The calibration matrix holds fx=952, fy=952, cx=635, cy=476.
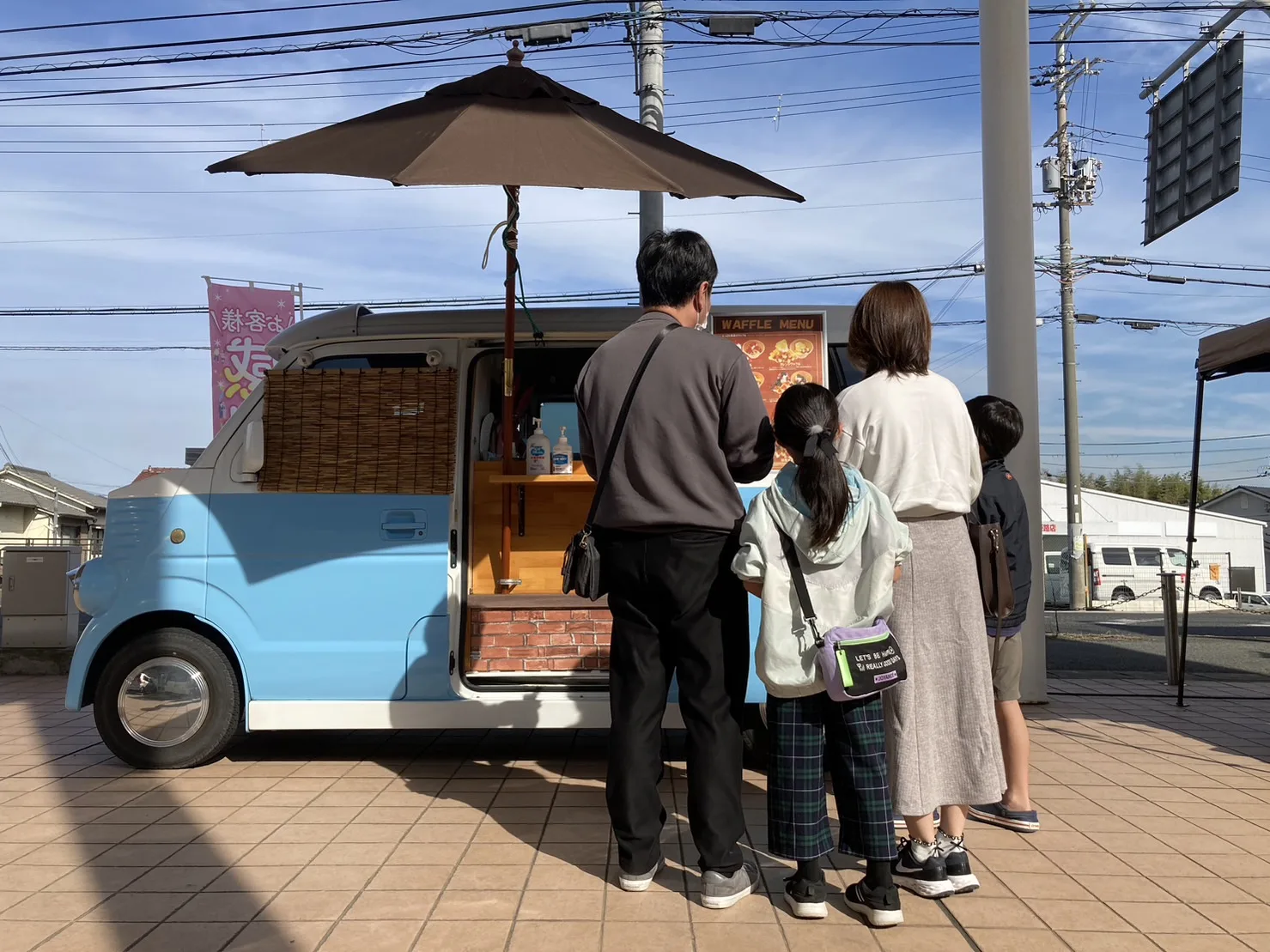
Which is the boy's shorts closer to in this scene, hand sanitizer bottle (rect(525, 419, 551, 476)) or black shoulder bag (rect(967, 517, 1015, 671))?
black shoulder bag (rect(967, 517, 1015, 671))

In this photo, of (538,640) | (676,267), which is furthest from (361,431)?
(676,267)

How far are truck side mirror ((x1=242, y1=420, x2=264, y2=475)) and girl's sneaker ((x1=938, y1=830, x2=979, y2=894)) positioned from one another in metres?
3.43

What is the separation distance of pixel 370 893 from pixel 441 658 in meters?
1.61

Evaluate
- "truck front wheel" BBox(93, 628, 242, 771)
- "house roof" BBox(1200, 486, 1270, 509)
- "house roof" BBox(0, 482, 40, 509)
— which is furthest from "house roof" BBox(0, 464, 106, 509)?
"house roof" BBox(1200, 486, 1270, 509)

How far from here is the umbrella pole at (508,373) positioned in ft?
15.1

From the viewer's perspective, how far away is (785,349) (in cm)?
459

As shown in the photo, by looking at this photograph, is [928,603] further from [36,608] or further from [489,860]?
[36,608]

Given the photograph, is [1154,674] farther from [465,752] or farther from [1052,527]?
[1052,527]

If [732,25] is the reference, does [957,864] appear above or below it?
below

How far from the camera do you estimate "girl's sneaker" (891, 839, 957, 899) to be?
9.77 feet

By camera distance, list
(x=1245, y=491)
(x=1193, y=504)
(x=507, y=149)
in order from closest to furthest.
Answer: (x=507, y=149) < (x=1193, y=504) < (x=1245, y=491)

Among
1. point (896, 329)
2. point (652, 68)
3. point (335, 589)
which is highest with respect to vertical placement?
point (652, 68)

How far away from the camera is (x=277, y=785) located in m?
4.32

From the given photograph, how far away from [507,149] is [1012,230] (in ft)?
13.7
